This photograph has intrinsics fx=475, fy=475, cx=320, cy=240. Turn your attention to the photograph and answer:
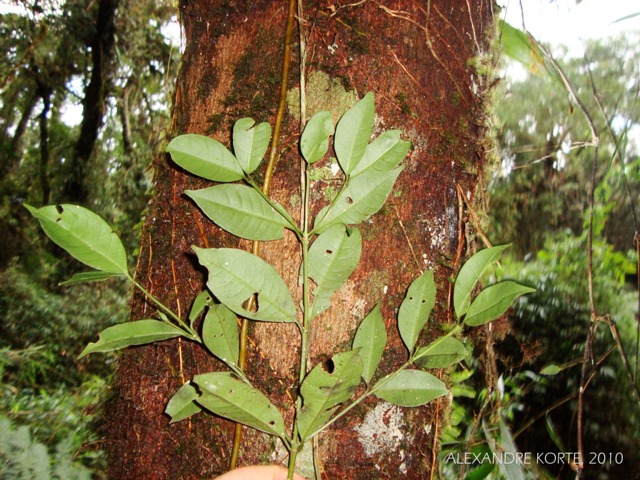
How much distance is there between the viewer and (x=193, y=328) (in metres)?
0.56

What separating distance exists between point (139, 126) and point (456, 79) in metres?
3.78

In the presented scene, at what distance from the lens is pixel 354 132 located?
53cm

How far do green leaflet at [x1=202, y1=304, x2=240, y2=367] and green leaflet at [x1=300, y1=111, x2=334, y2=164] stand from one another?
0.19 metres

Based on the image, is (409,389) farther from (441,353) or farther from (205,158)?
(205,158)

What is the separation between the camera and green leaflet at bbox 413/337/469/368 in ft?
1.78

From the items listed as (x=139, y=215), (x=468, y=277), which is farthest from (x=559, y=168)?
(x=468, y=277)

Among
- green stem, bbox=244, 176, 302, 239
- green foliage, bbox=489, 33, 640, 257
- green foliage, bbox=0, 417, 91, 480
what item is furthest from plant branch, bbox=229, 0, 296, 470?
green foliage, bbox=489, 33, 640, 257

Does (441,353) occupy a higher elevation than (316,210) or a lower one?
lower

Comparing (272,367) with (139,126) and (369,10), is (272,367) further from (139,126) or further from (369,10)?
(139,126)

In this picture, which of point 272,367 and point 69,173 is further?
point 69,173

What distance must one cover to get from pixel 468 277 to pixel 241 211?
0.91ft

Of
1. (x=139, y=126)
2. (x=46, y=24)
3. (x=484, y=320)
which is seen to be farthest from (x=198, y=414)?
(x=46, y=24)

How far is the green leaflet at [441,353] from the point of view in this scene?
54 cm

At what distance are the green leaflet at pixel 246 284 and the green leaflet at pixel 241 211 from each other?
37 millimetres
